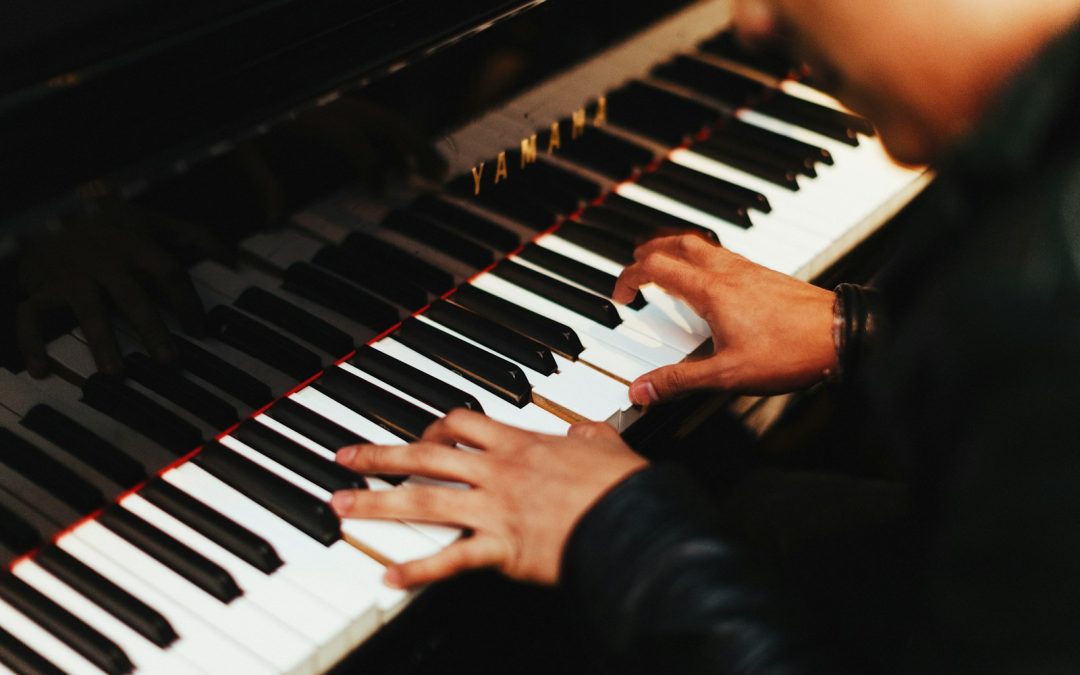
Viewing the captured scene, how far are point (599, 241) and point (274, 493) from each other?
69cm

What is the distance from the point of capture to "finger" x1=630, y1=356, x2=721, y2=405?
1.46 metres

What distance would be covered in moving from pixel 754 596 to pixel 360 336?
665 millimetres

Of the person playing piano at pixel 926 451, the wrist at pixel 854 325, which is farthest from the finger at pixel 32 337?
the wrist at pixel 854 325

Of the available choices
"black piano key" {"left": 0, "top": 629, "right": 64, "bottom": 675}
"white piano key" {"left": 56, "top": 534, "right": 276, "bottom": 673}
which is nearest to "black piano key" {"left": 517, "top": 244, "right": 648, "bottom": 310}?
"white piano key" {"left": 56, "top": 534, "right": 276, "bottom": 673}

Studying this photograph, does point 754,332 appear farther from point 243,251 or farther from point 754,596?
point 243,251

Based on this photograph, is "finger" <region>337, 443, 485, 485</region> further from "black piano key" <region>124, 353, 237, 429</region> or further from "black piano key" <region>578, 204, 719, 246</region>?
"black piano key" <region>578, 204, 719, 246</region>

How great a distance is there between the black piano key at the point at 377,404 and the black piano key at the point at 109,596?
36 centimetres

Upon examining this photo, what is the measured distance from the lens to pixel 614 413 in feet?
4.69

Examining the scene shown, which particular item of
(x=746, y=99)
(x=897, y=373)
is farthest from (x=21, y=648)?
(x=746, y=99)

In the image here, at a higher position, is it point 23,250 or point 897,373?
point 23,250

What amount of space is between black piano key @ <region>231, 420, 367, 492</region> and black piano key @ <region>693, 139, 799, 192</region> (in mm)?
965

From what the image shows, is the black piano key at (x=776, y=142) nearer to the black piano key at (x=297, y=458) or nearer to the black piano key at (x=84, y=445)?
the black piano key at (x=297, y=458)

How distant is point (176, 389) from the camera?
1285mm

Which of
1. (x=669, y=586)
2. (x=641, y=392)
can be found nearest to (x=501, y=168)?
(x=641, y=392)
